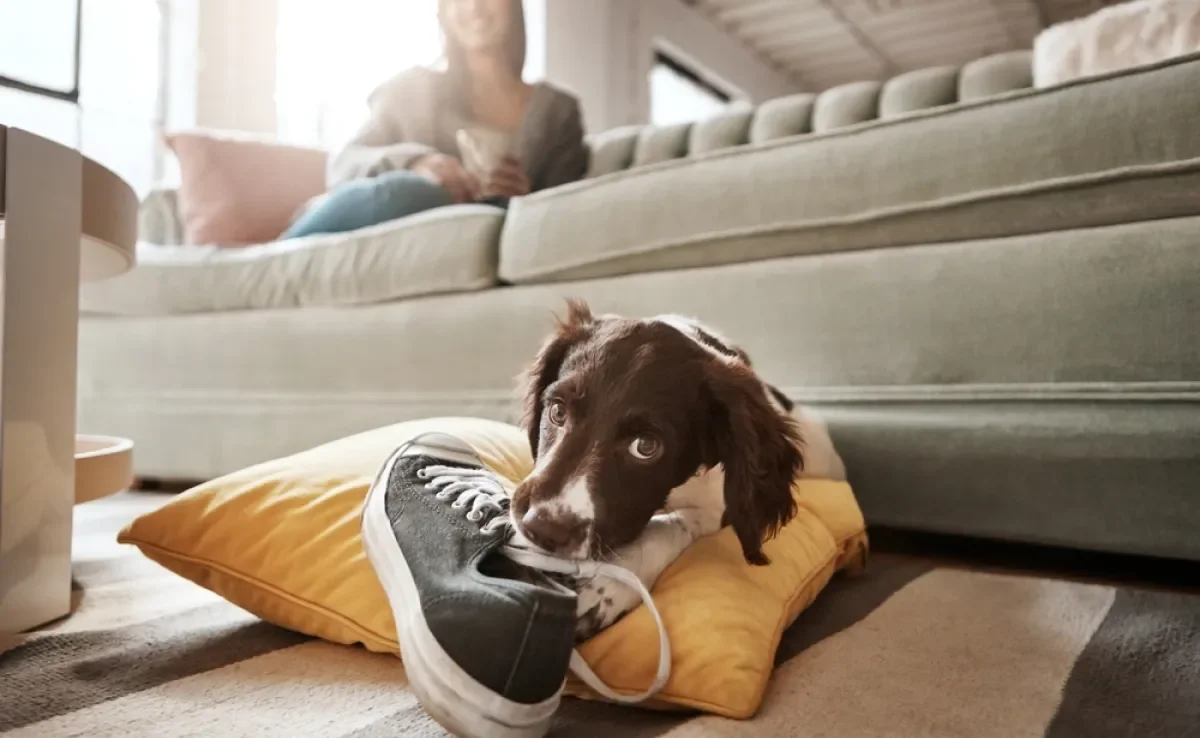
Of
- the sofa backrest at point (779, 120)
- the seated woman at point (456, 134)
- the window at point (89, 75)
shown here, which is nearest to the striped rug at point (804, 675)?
the seated woman at point (456, 134)

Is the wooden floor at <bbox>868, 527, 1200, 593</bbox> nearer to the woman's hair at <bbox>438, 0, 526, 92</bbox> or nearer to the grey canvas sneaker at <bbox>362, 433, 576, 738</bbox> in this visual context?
the grey canvas sneaker at <bbox>362, 433, 576, 738</bbox>

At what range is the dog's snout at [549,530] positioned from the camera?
85 cm

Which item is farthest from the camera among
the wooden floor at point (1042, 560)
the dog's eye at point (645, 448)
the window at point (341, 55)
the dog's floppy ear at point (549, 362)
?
the window at point (341, 55)

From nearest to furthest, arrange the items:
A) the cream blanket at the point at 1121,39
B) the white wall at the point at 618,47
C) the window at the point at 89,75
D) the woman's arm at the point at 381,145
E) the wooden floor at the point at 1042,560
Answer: the wooden floor at the point at 1042,560, the cream blanket at the point at 1121,39, the woman's arm at the point at 381,145, the window at the point at 89,75, the white wall at the point at 618,47

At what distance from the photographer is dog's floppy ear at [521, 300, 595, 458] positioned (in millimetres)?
1106

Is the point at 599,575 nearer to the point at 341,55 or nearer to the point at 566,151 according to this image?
the point at 566,151

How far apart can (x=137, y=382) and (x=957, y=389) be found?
87.3 inches

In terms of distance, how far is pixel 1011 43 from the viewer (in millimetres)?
7273

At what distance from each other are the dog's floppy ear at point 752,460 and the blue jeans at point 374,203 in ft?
5.34

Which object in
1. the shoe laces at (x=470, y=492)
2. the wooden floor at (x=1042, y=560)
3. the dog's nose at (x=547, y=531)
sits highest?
the shoe laces at (x=470, y=492)

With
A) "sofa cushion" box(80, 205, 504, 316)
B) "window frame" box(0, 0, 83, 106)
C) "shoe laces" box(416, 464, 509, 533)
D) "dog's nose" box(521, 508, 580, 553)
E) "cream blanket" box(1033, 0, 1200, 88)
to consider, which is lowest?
"dog's nose" box(521, 508, 580, 553)

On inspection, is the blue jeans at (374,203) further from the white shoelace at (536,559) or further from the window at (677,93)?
the window at (677,93)

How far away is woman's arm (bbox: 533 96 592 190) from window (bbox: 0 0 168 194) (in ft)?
7.04

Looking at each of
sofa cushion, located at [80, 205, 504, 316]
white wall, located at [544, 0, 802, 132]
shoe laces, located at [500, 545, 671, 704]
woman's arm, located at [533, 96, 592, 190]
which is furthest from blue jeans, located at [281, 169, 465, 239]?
white wall, located at [544, 0, 802, 132]
